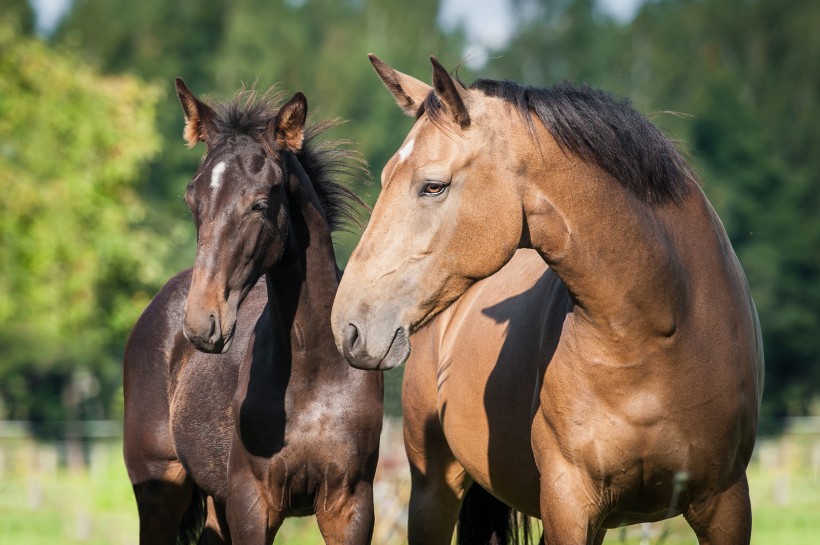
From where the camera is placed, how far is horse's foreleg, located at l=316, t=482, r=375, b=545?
466 cm

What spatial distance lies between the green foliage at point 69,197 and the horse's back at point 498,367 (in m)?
16.3

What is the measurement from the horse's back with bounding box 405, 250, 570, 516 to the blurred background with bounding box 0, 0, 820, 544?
229 inches

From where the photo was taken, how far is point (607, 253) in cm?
381

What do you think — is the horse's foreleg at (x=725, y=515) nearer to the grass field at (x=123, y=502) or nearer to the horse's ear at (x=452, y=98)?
the grass field at (x=123, y=502)

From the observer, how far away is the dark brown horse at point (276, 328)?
445 centimetres

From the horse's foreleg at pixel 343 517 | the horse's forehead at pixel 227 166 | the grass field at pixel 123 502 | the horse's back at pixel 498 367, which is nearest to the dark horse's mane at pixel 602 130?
the horse's back at pixel 498 367

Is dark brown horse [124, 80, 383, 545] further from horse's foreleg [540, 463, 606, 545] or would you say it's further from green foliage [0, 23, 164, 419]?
green foliage [0, 23, 164, 419]

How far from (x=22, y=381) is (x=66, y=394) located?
3.75m

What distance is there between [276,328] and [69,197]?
686 inches

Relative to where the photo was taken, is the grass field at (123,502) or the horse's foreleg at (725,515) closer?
the horse's foreleg at (725,515)

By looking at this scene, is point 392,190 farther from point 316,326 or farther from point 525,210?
point 316,326

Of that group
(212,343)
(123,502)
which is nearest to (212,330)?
(212,343)

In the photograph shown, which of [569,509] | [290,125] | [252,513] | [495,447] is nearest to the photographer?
[569,509]

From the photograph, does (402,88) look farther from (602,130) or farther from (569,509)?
(569,509)
